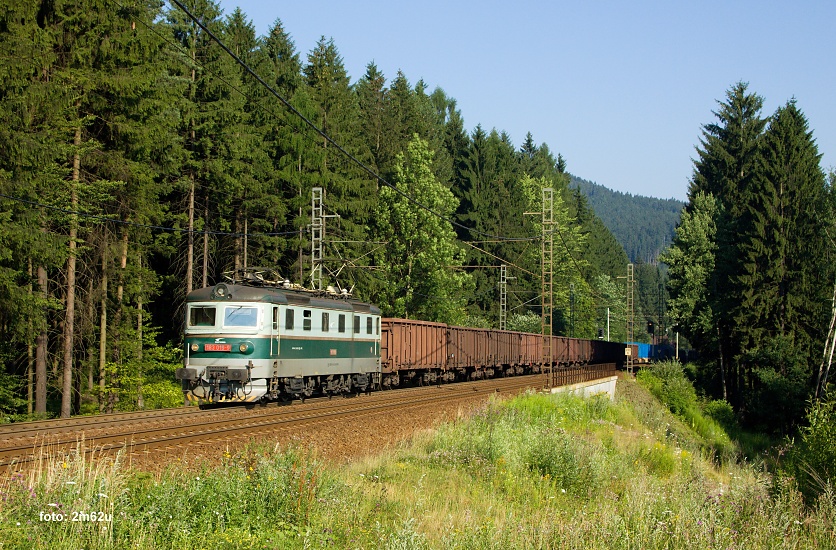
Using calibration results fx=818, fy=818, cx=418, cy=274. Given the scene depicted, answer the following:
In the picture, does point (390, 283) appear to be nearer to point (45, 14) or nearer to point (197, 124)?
point (197, 124)

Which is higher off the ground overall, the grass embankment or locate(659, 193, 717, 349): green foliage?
locate(659, 193, 717, 349): green foliage

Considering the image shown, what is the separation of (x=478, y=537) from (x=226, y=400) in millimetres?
12886

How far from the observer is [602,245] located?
128m

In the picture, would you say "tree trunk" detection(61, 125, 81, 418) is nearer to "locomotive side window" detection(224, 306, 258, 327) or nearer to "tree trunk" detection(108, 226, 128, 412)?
"tree trunk" detection(108, 226, 128, 412)

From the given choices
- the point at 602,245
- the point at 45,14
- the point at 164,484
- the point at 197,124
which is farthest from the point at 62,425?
the point at 602,245

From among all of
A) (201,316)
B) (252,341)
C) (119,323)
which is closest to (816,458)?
(252,341)

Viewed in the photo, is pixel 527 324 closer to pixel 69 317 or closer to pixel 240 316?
pixel 69 317

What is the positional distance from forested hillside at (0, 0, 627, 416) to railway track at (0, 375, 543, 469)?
6056 mm

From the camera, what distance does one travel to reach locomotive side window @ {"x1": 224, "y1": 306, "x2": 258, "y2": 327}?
806 inches

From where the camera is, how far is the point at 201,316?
20984 millimetres

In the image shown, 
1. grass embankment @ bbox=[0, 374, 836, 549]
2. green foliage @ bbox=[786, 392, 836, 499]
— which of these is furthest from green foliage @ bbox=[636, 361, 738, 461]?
grass embankment @ bbox=[0, 374, 836, 549]

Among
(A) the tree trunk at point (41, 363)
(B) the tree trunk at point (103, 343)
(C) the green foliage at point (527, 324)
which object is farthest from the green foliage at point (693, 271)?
(A) the tree trunk at point (41, 363)

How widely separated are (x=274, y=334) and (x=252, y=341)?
711 millimetres

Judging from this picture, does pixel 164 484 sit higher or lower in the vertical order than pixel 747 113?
lower
